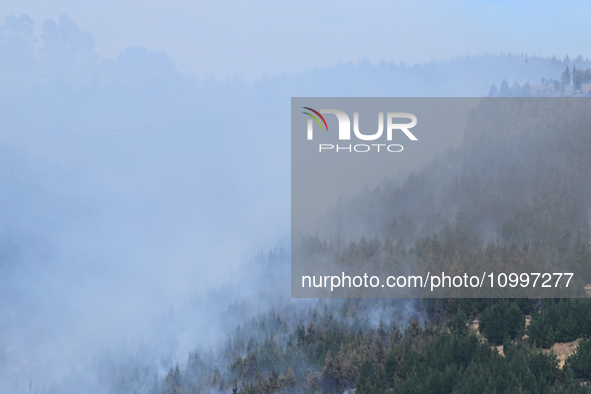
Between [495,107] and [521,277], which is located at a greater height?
[495,107]

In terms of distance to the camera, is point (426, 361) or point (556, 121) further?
point (556, 121)

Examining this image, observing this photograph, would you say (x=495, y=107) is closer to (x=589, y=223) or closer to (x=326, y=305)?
(x=589, y=223)

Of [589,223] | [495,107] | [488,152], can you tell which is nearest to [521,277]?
[589,223]

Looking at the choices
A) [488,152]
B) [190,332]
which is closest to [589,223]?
[488,152]

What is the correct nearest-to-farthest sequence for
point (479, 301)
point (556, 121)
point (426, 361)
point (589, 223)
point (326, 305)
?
point (426, 361) < point (479, 301) < point (326, 305) < point (589, 223) < point (556, 121)

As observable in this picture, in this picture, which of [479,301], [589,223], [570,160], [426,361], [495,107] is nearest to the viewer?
[426,361]

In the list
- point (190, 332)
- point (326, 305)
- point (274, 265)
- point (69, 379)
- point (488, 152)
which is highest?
point (488, 152)

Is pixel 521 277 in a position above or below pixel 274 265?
above

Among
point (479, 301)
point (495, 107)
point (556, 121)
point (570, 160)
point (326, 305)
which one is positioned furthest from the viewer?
point (495, 107)

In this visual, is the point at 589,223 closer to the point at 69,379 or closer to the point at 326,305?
the point at 326,305

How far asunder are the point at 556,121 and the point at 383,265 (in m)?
80.6

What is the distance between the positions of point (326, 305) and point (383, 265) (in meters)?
12.3

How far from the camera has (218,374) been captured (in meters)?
111

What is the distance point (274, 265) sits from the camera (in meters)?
199
